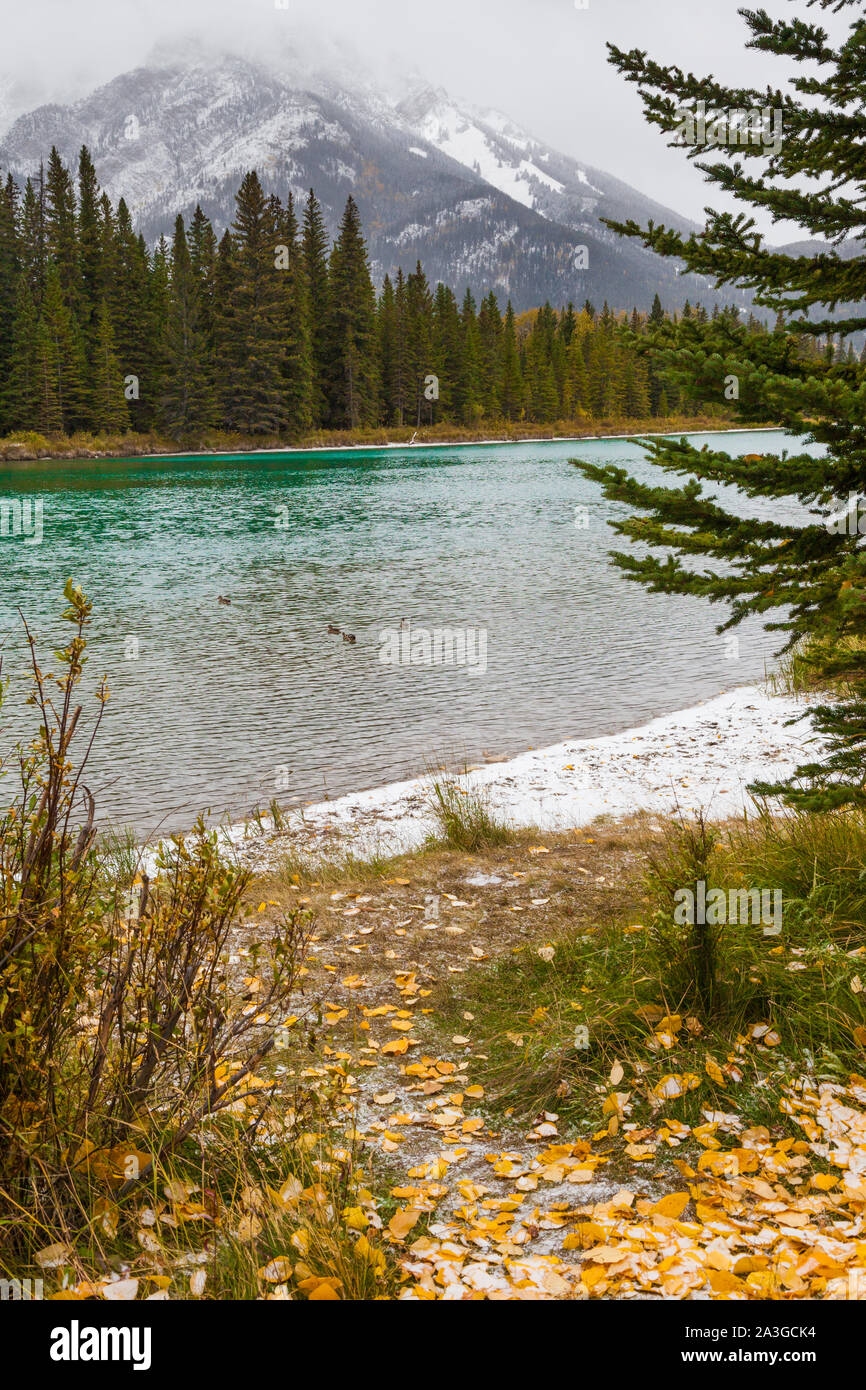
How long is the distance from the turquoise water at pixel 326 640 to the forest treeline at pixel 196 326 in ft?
120

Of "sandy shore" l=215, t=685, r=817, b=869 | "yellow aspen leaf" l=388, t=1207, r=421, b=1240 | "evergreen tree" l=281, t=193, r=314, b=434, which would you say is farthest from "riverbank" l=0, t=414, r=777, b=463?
"yellow aspen leaf" l=388, t=1207, r=421, b=1240

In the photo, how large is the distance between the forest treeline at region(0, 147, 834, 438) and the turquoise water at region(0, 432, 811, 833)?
1440 inches

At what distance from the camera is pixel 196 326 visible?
82188 mm

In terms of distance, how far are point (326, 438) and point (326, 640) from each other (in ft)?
234

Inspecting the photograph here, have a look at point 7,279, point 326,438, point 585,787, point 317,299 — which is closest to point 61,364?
point 7,279

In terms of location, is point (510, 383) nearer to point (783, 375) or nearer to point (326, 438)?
point (326, 438)

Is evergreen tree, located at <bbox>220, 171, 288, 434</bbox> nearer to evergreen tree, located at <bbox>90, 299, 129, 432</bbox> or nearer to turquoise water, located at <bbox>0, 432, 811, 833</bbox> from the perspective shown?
evergreen tree, located at <bbox>90, 299, 129, 432</bbox>

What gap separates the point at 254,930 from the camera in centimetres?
649

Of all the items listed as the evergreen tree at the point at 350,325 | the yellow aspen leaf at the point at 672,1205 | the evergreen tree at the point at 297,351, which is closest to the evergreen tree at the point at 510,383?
the evergreen tree at the point at 350,325

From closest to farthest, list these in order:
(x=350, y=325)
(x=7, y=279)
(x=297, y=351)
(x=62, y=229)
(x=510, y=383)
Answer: (x=7, y=279) < (x=297, y=351) < (x=62, y=229) < (x=350, y=325) < (x=510, y=383)

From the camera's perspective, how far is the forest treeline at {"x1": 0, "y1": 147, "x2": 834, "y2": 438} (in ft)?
246

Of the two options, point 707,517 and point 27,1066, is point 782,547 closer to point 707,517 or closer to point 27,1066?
point 707,517

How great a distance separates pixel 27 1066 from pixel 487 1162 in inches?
70.0

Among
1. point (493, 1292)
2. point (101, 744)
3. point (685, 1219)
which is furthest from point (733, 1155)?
point (101, 744)
